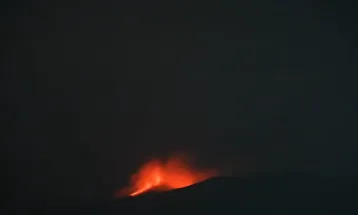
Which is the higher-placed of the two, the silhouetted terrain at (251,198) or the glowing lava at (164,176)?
the glowing lava at (164,176)

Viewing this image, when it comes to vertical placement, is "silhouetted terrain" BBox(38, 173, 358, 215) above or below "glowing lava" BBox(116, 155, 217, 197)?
below

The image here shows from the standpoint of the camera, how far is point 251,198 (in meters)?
2.92

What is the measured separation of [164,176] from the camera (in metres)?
2.96

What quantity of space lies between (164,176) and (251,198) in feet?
2.63

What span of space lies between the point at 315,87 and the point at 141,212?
78.1 inches

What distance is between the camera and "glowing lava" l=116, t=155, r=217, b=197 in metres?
2.90

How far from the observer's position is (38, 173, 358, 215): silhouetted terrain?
284 cm

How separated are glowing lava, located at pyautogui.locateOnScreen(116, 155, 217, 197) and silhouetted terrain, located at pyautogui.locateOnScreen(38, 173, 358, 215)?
0.19 ft

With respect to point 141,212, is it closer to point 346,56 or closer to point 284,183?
point 284,183

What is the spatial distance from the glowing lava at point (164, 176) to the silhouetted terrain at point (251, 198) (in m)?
0.06

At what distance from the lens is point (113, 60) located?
294 cm

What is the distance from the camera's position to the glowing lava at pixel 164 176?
2900 millimetres

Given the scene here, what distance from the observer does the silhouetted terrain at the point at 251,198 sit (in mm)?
2840

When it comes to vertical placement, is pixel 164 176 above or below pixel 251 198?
above
